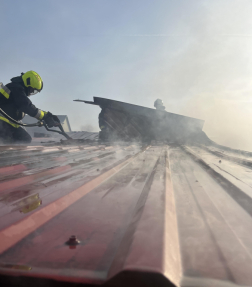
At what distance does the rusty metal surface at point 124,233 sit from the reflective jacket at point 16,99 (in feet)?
9.03

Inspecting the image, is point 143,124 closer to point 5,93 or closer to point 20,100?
point 20,100

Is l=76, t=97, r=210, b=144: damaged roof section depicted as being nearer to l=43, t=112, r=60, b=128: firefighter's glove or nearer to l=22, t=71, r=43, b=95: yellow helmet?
l=43, t=112, r=60, b=128: firefighter's glove

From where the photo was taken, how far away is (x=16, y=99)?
3619mm

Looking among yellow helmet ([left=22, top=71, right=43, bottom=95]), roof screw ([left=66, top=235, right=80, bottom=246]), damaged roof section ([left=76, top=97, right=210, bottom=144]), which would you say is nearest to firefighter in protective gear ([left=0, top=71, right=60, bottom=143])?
yellow helmet ([left=22, top=71, right=43, bottom=95])

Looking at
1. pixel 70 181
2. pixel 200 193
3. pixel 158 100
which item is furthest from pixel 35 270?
pixel 158 100

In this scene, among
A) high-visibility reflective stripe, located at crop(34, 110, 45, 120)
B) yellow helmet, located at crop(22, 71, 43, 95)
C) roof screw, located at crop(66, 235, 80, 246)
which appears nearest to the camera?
roof screw, located at crop(66, 235, 80, 246)

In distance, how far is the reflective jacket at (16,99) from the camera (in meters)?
3.59

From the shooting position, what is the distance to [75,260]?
22.5 inches

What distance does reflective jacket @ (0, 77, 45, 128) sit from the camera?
359cm

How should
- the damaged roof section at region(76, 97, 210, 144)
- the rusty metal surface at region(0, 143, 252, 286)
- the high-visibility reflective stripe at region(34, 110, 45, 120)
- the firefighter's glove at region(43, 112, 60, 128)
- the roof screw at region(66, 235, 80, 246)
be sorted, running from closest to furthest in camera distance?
the rusty metal surface at region(0, 143, 252, 286), the roof screw at region(66, 235, 80, 246), the high-visibility reflective stripe at region(34, 110, 45, 120), the firefighter's glove at region(43, 112, 60, 128), the damaged roof section at region(76, 97, 210, 144)

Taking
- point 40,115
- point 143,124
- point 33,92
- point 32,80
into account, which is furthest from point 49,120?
point 143,124

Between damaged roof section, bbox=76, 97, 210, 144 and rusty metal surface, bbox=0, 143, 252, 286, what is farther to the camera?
damaged roof section, bbox=76, 97, 210, 144

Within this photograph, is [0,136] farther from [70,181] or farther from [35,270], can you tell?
[35,270]

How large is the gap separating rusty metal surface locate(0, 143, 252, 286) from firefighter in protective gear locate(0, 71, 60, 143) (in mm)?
2779
